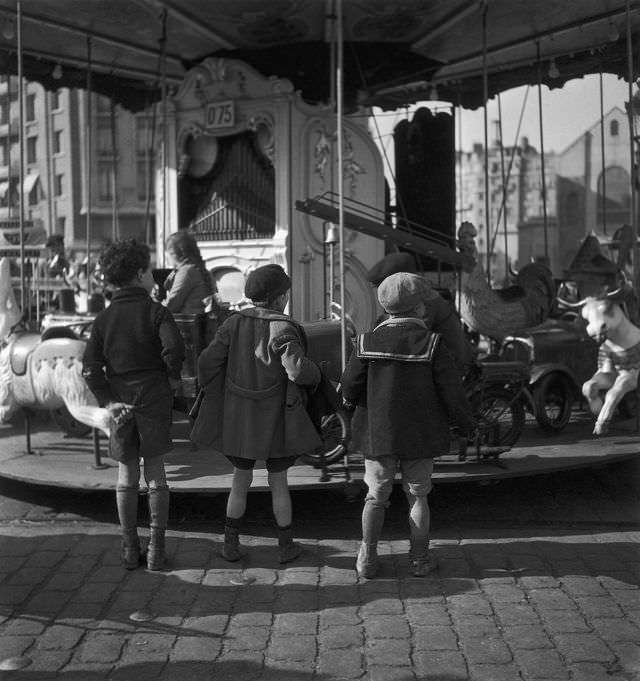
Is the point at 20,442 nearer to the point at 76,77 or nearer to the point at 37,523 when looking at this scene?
the point at 37,523

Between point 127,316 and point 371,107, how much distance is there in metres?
6.08

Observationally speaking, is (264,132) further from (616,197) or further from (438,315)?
(616,197)

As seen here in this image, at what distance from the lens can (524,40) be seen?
10.5m

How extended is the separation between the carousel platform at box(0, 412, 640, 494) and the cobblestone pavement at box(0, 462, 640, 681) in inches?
10.3

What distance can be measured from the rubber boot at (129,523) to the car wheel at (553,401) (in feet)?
12.4

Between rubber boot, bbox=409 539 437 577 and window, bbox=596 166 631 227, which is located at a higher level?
Answer: window, bbox=596 166 631 227

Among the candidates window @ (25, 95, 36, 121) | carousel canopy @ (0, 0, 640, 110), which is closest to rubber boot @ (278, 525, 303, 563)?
carousel canopy @ (0, 0, 640, 110)

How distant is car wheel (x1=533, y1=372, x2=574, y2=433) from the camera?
8086mm

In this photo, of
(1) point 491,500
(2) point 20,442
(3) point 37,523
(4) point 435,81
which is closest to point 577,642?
(1) point 491,500

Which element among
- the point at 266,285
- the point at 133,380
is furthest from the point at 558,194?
the point at 133,380

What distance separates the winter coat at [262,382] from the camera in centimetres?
528

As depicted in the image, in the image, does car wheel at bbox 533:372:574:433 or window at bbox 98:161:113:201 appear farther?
window at bbox 98:161:113:201

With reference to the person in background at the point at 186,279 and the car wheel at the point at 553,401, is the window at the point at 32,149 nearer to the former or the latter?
the person in background at the point at 186,279

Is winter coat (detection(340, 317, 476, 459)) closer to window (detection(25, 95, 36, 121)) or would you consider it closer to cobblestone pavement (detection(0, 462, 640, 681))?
cobblestone pavement (detection(0, 462, 640, 681))
